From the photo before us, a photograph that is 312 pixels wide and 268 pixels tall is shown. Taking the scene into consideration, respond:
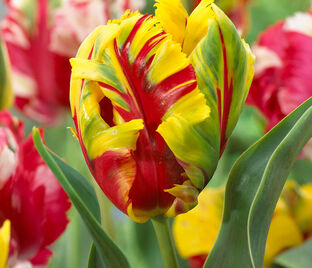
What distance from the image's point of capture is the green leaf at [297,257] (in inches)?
14.7

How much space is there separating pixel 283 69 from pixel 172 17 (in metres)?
0.22

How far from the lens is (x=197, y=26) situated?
0.73 ft

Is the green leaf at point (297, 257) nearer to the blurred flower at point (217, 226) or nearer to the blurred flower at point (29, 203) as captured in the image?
the blurred flower at point (217, 226)

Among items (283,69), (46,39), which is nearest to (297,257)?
(283,69)

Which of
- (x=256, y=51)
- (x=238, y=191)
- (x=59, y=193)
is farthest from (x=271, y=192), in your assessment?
(x=256, y=51)

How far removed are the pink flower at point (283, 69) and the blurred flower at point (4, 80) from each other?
0.58 feet

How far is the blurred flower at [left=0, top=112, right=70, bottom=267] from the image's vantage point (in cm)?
30

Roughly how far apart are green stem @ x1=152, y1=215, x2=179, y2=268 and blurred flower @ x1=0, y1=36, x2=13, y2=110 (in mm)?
147

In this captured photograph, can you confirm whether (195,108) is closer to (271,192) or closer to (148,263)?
(271,192)

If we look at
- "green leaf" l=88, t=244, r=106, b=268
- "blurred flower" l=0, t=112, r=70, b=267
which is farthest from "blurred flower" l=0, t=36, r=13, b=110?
"green leaf" l=88, t=244, r=106, b=268

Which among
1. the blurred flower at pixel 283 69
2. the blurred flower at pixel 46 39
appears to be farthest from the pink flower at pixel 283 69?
the blurred flower at pixel 46 39

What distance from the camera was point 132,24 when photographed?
216 mm

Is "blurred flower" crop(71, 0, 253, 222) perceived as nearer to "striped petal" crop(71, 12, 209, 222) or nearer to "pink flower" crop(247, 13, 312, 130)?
"striped petal" crop(71, 12, 209, 222)

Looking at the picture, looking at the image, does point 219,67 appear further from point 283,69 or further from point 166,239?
point 283,69
